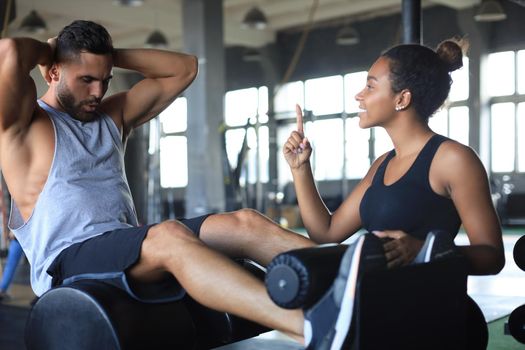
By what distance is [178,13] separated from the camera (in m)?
11.2

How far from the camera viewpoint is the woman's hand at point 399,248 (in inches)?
54.5

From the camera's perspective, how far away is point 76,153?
6.51ft

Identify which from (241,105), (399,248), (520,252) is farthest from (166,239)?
(241,105)

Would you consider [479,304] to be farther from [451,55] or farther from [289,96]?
[289,96]

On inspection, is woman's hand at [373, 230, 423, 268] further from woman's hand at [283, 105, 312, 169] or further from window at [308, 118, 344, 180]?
window at [308, 118, 344, 180]

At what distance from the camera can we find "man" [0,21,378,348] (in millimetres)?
1774

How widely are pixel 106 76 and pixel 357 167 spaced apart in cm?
999

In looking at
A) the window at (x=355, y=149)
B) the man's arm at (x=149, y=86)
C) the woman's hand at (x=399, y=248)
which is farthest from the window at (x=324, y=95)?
the woman's hand at (x=399, y=248)

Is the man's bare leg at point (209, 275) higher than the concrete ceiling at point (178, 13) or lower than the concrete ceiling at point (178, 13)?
lower

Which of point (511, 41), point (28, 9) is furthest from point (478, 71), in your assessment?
point (28, 9)

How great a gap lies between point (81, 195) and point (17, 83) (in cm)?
36

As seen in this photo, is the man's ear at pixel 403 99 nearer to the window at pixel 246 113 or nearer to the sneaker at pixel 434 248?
the sneaker at pixel 434 248

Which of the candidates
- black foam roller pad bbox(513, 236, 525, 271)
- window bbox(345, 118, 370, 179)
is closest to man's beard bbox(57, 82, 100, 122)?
black foam roller pad bbox(513, 236, 525, 271)

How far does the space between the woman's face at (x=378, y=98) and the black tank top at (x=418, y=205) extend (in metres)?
0.14
